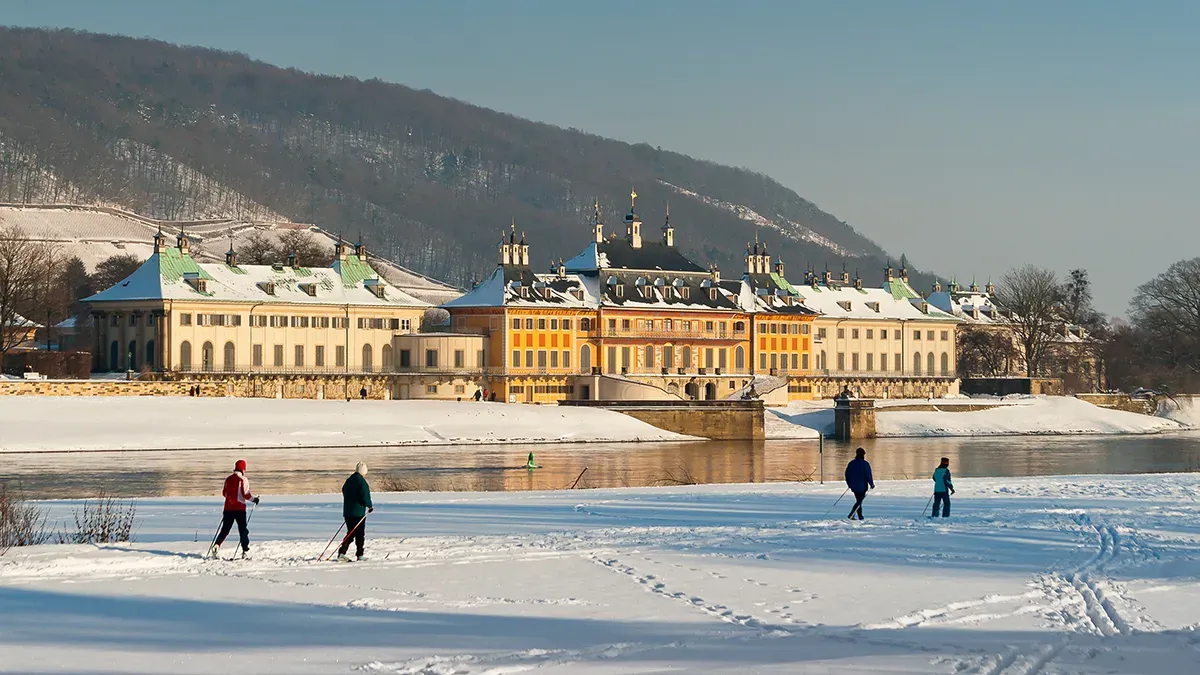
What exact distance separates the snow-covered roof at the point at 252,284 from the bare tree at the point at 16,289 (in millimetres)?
3185

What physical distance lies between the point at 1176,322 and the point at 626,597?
85.6 m

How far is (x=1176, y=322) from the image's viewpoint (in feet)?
325

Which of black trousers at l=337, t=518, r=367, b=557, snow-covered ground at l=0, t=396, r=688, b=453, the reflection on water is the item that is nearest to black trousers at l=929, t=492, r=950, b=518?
black trousers at l=337, t=518, r=367, b=557

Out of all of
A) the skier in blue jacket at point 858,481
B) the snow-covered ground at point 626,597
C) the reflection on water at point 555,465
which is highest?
the skier in blue jacket at point 858,481

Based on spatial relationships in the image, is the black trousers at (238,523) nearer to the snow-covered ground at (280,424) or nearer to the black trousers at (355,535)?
the black trousers at (355,535)

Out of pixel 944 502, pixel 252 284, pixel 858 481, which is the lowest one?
pixel 944 502

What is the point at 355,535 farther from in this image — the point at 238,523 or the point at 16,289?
the point at 16,289

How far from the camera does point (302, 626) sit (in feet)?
59.3

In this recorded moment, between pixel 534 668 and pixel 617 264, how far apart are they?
Result: 8598 cm

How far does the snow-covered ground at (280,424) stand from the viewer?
63938mm

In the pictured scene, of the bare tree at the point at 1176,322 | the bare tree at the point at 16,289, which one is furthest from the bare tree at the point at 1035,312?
the bare tree at the point at 16,289

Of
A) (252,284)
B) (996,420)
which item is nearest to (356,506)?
(252,284)

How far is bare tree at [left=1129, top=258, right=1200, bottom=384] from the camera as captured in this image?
324ft

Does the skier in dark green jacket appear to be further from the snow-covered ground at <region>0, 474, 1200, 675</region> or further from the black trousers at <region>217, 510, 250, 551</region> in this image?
the black trousers at <region>217, 510, 250, 551</region>
